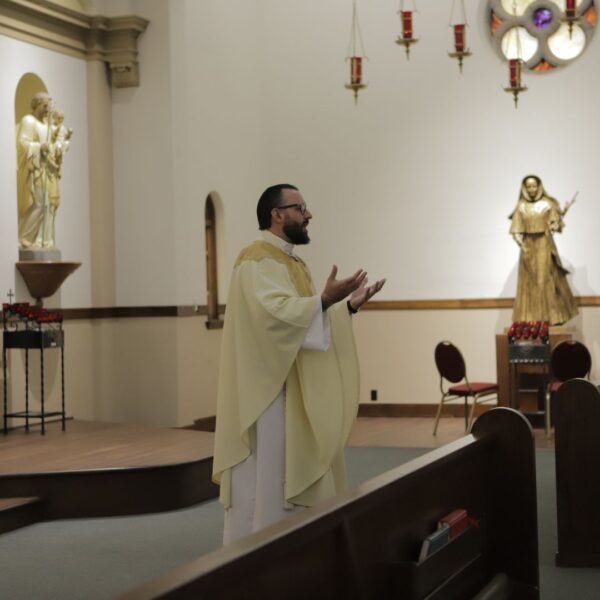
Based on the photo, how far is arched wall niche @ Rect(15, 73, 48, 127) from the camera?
9781 mm

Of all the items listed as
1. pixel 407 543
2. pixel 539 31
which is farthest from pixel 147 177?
pixel 407 543

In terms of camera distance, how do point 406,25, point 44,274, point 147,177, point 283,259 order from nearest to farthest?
point 283,259, point 44,274, point 406,25, point 147,177

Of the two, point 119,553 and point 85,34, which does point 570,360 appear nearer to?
point 119,553

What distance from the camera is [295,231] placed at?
4184 millimetres

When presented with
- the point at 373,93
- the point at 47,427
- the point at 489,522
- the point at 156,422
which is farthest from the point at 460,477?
the point at 373,93

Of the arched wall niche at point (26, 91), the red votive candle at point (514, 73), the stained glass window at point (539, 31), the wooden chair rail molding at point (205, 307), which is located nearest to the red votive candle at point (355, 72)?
the red votive candle at point (514, 73)

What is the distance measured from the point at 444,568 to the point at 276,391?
1157mm

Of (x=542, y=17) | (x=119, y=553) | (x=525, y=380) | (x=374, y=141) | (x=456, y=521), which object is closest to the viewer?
(x=456, y=521)

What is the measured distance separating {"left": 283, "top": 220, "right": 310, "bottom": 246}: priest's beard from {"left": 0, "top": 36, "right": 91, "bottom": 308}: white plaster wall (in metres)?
5.49

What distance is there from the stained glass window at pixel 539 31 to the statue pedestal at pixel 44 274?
204 inches

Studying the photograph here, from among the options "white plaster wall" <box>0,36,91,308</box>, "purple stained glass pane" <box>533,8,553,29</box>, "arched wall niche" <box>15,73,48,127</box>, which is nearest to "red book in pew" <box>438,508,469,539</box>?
"white plaster wall" <box>0,36,91,308</box>

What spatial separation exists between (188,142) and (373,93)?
2453 mm

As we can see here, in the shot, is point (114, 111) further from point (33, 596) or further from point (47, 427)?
point (33, 596)

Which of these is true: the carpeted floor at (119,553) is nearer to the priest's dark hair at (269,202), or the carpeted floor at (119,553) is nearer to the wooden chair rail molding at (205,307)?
the priest's dark hair at (269,202)
